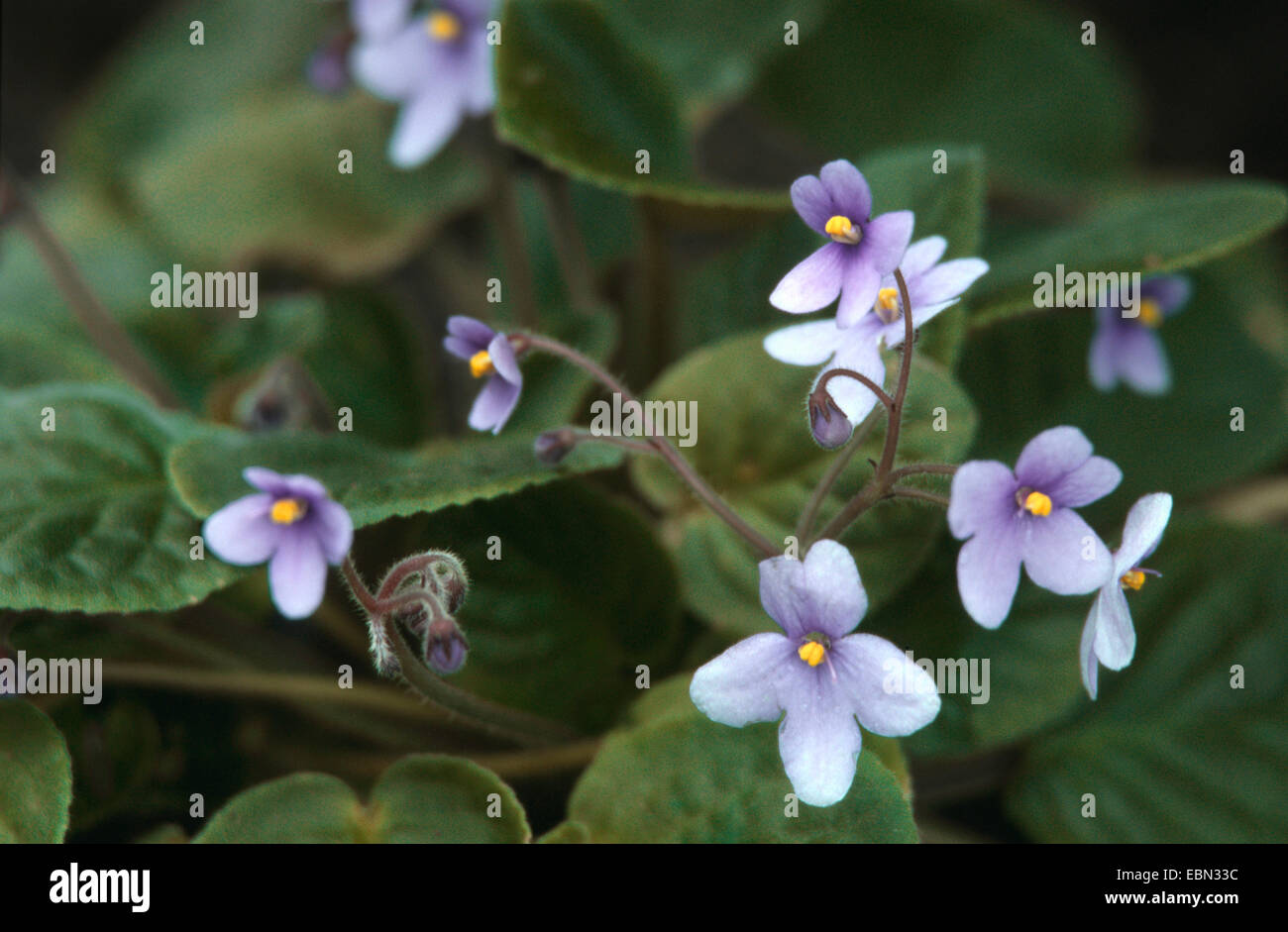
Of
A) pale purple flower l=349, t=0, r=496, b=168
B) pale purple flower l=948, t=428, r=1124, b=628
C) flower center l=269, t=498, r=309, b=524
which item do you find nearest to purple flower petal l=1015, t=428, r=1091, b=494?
pale purple flower l=948, t=428, r=1124, b=628

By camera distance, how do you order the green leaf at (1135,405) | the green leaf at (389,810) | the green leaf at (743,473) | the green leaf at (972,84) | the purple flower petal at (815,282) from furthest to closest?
the green leaf at (972,84)
the green leaf at (1135,405)
the green leaf at (743,473)
the green leaf at (389,810)
the purple flower petal at (815,282)

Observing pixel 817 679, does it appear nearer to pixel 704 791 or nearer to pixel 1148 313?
pixel 704 791

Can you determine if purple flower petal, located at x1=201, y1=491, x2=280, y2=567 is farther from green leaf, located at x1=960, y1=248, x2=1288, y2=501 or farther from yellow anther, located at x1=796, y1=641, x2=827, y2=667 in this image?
green leaf, located at x1=960, y1=248, x2=1288, y2=501

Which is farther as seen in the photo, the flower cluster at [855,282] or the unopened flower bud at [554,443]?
the unopened flower bud at [554,443]

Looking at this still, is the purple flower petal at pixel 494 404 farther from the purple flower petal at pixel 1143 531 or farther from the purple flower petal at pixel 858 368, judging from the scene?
the purple flower petal at pixel 1143 531

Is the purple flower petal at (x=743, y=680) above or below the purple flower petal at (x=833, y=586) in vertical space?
below

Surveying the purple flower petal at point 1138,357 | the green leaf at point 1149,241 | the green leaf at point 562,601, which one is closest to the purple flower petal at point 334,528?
the green leaf at point 562,601

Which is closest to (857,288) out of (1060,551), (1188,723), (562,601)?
(1060,551)

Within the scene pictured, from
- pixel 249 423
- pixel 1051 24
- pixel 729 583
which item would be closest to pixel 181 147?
pixel 249 423
